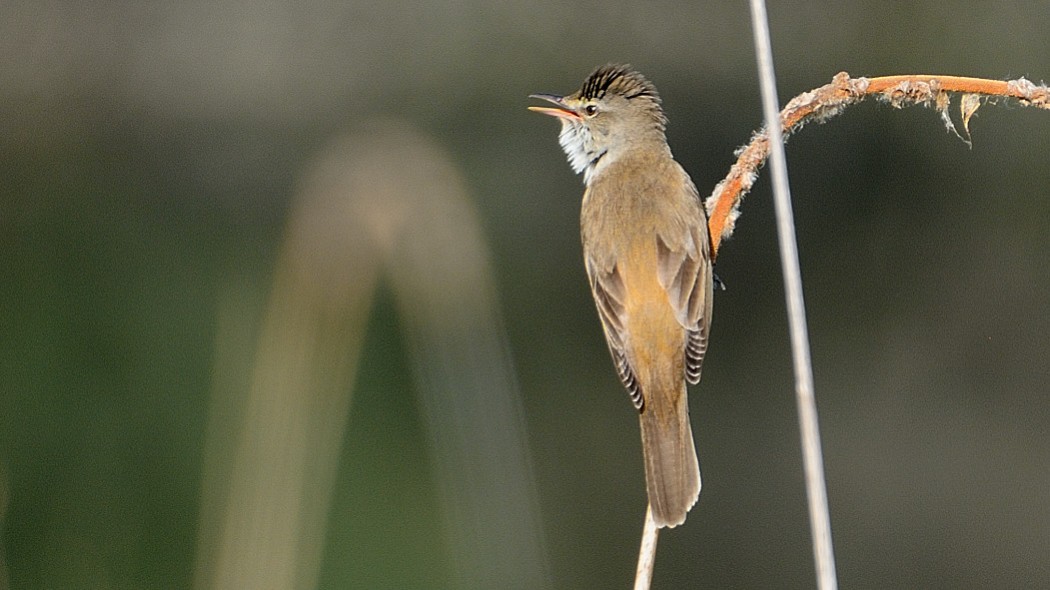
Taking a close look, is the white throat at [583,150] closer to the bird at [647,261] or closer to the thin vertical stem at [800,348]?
the bird at [647,261]

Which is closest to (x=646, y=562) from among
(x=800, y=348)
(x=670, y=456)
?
(x=800, y=348)

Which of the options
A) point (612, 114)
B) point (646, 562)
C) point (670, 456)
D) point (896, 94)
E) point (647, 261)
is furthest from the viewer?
point (612, 114)

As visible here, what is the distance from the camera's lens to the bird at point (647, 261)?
2680mm

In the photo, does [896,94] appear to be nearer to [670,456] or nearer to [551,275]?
[670,456]

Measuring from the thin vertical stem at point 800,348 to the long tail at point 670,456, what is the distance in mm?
680

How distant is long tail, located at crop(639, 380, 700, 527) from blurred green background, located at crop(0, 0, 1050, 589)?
1.35 metres

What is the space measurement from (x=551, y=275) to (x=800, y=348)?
3905 millimetres

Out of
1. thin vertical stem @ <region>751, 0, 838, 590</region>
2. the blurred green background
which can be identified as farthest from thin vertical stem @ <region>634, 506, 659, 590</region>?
the blurred green background

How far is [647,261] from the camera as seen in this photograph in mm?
2939

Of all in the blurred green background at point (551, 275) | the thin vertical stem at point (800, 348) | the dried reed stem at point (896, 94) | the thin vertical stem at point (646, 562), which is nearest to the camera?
the thin vertical stem at point (800, 348)

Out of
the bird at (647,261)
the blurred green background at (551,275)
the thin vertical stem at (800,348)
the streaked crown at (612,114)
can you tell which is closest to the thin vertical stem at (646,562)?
the thin vertical stem at (800,348)

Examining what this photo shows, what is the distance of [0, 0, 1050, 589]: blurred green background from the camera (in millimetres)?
4479

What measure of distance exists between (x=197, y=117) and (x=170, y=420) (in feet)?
8.02

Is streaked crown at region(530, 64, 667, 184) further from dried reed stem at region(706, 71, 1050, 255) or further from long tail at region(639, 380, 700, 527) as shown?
dried reed stem at region(706, 71, 1050, 255)
